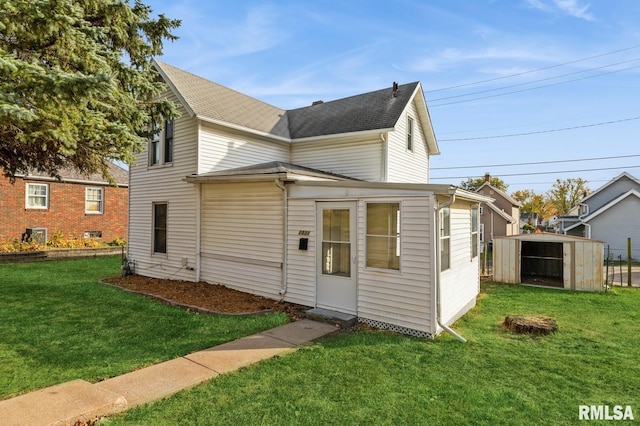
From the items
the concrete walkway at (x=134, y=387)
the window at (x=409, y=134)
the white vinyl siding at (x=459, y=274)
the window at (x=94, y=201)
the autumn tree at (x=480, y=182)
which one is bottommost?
the concrete walkway at (x=134, y=387)

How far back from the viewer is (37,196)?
59.9ft

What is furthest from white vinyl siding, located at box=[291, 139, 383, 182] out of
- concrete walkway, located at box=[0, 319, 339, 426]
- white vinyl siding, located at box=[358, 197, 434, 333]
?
concrete walkway, located at box=[0, 319, 339, 426]

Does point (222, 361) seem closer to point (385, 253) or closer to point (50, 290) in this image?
point (385, 253)

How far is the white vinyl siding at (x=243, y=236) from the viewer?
8.35 m

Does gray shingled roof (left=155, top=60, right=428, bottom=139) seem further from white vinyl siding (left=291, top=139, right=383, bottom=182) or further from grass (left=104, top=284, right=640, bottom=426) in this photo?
grass (left=104, top=284, right=640, bottom=426)

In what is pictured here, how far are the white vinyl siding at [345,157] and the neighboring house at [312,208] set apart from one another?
44 mm

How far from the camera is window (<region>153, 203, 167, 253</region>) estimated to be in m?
11.6

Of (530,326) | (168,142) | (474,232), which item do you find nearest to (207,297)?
(168,142)

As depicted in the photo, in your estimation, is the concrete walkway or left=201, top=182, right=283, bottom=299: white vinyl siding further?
left=201, top=182, right=283, bottom=299: white vinyl siding

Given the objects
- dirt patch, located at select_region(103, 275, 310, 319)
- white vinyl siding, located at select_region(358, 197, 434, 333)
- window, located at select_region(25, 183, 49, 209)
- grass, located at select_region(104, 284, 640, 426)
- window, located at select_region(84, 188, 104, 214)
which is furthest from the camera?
window, located at select_region(84, 188, 104, 214)

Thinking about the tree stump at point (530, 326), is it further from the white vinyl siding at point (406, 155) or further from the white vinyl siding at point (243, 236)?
the white vinyl siding at point (406, 155)

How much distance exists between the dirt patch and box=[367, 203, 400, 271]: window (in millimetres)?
2056

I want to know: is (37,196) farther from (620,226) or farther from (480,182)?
(480,182)

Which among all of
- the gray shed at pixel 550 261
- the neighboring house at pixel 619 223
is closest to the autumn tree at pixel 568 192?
the neighboring house at pixel 619 223
